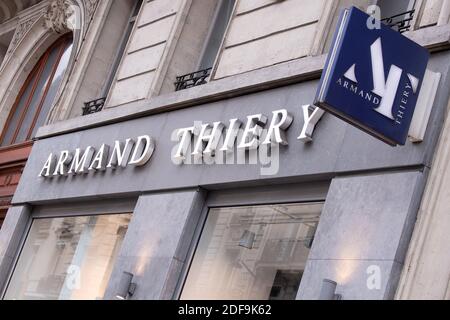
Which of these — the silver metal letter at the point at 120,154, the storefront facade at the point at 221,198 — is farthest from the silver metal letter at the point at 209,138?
the silver metal letter at the point at 120,154

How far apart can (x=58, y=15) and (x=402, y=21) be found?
9.23m

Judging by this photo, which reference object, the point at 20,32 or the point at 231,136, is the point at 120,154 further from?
the point at 20,32

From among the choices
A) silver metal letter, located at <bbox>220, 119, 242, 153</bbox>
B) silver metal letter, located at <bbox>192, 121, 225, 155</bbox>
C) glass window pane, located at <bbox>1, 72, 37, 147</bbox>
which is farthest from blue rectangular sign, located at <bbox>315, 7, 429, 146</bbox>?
glass window pane, located at <bbox>1, 72, 37, 147</bbox>

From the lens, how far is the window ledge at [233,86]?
8477mm

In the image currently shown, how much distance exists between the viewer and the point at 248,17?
37.7 feet

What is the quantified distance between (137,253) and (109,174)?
182cm

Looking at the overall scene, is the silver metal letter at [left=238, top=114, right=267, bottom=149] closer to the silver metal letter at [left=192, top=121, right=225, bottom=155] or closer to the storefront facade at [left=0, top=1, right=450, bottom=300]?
the storefront facade at [left=0, top=1, right=450, bottom=300]

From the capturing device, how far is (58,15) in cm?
1692

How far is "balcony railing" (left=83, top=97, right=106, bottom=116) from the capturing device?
47.5ft

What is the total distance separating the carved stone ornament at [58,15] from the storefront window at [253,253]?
7418 millimetres

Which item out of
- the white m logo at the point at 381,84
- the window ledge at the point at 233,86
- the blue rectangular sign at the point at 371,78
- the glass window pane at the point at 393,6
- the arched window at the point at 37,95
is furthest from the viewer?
the arched window at the point at 37,95

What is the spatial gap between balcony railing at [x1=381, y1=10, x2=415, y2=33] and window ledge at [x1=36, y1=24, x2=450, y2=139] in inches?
31.3

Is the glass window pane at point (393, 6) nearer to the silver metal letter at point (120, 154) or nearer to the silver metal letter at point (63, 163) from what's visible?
the silver metal letter at point (120, 154)

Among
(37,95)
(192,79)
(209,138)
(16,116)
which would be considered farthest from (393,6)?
(16,116)
